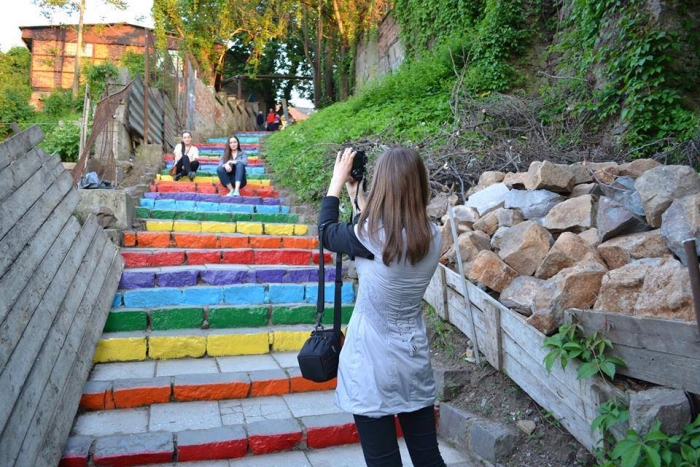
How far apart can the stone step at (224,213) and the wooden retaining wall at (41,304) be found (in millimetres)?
2567

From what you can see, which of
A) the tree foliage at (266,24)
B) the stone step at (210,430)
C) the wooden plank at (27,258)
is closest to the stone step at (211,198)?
the wooden plank at (27,258)

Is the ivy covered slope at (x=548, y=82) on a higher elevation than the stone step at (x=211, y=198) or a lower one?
higher

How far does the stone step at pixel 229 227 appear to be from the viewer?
21.5 feet

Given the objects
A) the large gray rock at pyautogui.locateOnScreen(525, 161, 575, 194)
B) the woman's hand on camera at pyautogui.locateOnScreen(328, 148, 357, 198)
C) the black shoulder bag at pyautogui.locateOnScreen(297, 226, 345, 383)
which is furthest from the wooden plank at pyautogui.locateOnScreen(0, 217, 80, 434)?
the large gray rock at pyautogui.locateOnScreen(525, 161, 575, 194)

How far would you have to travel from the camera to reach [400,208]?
6.51ft

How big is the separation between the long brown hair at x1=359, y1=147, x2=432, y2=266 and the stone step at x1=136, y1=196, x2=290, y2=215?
18.8 feet

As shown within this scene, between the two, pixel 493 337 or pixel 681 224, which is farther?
pixel 493 337

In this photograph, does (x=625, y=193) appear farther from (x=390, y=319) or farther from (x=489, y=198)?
(x=390, y=319)

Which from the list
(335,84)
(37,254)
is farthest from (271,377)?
(335,84)

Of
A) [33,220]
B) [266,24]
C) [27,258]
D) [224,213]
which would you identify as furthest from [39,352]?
[266,24]

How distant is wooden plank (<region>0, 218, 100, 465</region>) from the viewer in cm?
230

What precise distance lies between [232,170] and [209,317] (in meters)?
4.41

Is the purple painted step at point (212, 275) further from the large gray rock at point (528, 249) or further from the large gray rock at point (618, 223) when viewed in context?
the large gray rock at point (618, 223)

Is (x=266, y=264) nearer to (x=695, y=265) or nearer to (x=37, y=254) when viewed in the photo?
(x=37, y=254)
